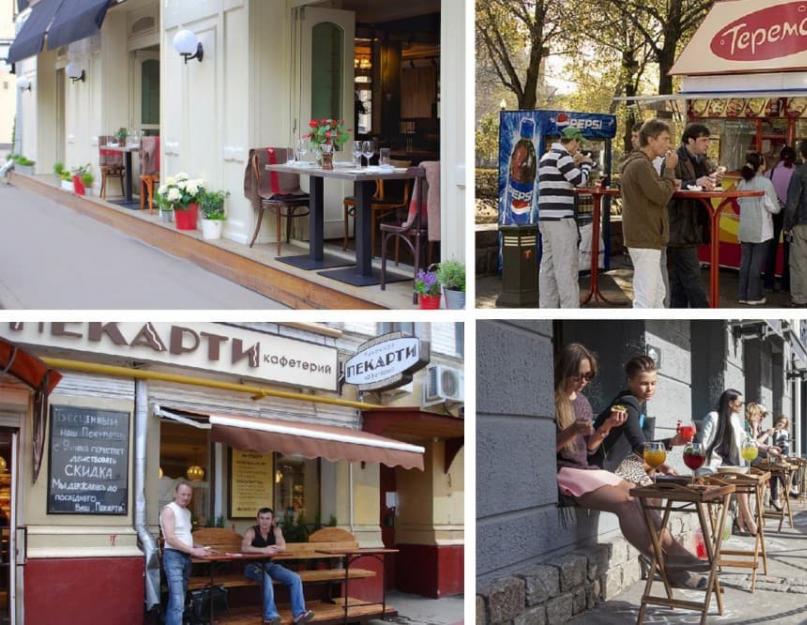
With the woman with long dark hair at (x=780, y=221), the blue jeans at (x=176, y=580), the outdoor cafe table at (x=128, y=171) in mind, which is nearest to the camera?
the blue jeans at (x=176, y=580)

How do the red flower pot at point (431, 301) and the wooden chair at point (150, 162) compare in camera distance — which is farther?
the wooden chair at point (150, 162)

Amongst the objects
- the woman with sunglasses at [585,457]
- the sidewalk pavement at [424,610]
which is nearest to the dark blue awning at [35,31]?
the sidewalk pavement at [424,610]

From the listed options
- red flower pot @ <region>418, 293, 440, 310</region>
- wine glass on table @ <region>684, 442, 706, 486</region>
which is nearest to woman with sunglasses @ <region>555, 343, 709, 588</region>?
wine glass on table @ <region>684, 442, 706, 486</region>

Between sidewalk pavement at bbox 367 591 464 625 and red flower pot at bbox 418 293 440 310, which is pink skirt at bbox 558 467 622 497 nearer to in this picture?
red flower pot at bbox 418 293 440 310

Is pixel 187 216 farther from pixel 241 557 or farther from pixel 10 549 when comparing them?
pixel 10 549

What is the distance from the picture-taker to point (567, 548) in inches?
230

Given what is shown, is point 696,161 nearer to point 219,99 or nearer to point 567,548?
point 567,548

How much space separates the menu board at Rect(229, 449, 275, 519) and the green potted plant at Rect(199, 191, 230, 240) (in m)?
2.61

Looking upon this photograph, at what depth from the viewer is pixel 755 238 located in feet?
27.4

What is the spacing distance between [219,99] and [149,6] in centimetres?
493

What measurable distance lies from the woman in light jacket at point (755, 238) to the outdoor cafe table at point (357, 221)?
252 centimetres

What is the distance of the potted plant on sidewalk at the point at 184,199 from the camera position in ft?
35.3

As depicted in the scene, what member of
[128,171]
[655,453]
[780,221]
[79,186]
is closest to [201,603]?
[655,453]

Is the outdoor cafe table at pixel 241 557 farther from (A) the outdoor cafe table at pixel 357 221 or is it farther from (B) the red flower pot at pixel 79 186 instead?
(B) the red flower pot at pixel 79 186
